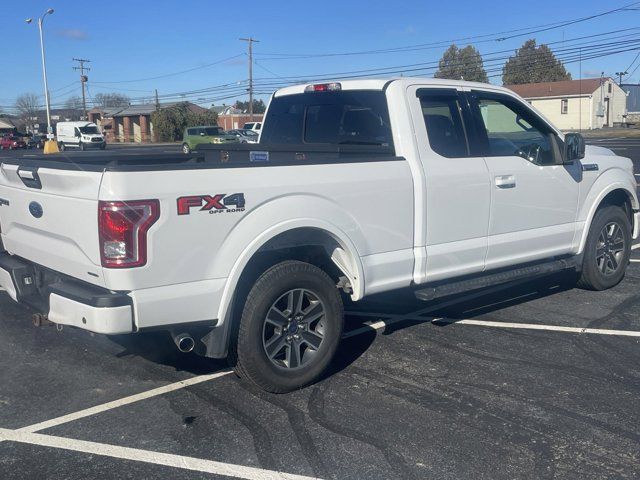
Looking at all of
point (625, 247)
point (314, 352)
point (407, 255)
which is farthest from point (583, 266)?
point (314, 352)

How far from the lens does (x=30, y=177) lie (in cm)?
449

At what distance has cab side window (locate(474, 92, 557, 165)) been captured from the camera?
19.2 feet

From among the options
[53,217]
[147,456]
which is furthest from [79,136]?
[147,456]

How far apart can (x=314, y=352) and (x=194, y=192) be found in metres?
1.49

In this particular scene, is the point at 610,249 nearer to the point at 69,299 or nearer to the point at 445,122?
the point at 445,122

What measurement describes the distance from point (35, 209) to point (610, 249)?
18.1 ft

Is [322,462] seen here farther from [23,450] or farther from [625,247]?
[625,247]

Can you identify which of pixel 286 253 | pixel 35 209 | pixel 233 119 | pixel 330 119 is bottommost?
pixel 286 253

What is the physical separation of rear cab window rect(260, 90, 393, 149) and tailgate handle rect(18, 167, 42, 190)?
2.42 meters

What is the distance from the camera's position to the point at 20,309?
6648mm

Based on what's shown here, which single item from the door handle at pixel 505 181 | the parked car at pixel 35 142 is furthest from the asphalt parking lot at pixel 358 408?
the parked car at pixel 35 142

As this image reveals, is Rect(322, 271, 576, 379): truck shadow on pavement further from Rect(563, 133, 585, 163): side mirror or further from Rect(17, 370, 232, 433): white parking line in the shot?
Rect(563, 133, 585, 163): side mirror

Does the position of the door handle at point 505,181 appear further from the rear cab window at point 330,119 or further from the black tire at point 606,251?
the black tire at point 606,251

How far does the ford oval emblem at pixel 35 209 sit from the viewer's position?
4.45 meters
